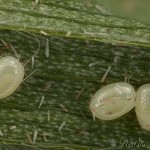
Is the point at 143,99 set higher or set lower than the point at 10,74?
lower

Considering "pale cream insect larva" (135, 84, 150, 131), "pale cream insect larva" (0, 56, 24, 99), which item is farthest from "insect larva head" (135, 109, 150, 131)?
"pale cream insect larva" (0, 56, 24, 99)

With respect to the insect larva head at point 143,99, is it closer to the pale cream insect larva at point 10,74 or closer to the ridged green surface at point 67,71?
the ridged green surface at point 67,71

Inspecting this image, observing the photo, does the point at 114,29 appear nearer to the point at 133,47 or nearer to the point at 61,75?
the point at 133,47

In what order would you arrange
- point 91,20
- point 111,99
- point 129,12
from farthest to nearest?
point 129,12, point 91,20, point 111,99

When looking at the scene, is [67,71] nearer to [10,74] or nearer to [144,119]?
[10,74]

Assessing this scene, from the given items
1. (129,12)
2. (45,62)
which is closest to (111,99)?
(45,62)

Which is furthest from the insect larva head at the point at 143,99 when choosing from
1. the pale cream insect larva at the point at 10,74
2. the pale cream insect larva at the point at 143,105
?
the pale cream insect larva at the point at 10,74

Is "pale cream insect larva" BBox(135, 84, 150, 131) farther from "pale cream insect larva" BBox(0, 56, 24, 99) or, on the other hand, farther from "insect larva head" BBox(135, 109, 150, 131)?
"pale cream insect larva" BBox(0, 56, 24, 99)

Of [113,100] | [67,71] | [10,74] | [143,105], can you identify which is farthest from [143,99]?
[10,74]
